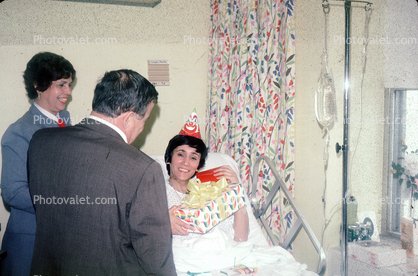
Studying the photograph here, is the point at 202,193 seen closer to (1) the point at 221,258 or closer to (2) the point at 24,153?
(1) the point at 221,258

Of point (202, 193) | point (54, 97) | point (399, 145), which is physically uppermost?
point (54, 97)

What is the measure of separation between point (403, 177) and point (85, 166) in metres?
1.76

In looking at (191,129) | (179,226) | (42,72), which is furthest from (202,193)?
(42,72)

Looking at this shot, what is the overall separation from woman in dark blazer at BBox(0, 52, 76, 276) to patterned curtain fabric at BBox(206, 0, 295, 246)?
1249mm

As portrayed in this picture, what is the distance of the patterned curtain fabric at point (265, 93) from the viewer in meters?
2.32

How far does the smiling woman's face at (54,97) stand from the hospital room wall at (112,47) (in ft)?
2.48

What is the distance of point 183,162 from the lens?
2.06 meters

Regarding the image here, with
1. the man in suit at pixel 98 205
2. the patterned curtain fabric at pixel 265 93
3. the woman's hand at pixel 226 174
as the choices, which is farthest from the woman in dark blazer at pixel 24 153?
the patterned curtain fabric at pixel 265 93

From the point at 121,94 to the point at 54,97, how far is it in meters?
0.91

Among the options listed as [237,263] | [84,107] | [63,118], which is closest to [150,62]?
[84,107]

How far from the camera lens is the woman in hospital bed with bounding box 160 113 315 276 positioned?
1.64m

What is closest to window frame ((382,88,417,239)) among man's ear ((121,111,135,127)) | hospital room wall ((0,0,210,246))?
hospital room wall ((0,0,210,246))

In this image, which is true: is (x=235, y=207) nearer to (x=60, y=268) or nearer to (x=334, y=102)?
(x=334, y=102)

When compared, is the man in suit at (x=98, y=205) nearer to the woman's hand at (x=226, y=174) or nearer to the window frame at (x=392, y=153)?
the woman's hand at (x=226, y=174)
